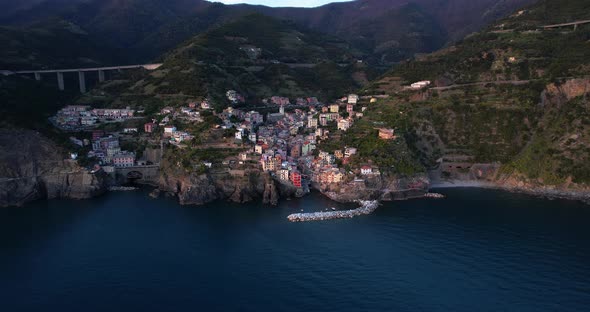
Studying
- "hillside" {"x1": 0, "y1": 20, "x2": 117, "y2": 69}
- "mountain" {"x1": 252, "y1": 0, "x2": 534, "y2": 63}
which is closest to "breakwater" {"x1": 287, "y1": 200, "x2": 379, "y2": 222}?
"hillside" {"x1": 0, "y1": 20, "x2": 117, "y2": 69}

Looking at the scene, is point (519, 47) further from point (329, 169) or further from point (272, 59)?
point (272, 59)

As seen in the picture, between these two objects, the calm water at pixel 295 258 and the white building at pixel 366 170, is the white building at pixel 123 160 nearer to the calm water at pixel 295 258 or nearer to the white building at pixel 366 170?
the calm water at pixel 295 258

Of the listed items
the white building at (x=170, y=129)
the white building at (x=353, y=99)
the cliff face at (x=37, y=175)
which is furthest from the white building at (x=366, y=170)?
the cliff face at (x=37, y=175)

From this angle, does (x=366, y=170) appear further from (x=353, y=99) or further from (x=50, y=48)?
(x=50, y=48)

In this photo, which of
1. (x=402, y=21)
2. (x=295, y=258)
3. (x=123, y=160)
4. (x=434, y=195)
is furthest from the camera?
(x=402, y=21)

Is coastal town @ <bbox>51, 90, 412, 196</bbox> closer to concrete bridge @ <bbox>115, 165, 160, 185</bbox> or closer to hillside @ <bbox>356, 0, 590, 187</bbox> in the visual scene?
concrete bridge @ <bbox>115, 165, 160, 185</bbox>

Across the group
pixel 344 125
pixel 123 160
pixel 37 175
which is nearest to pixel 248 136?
pixel 344 125
